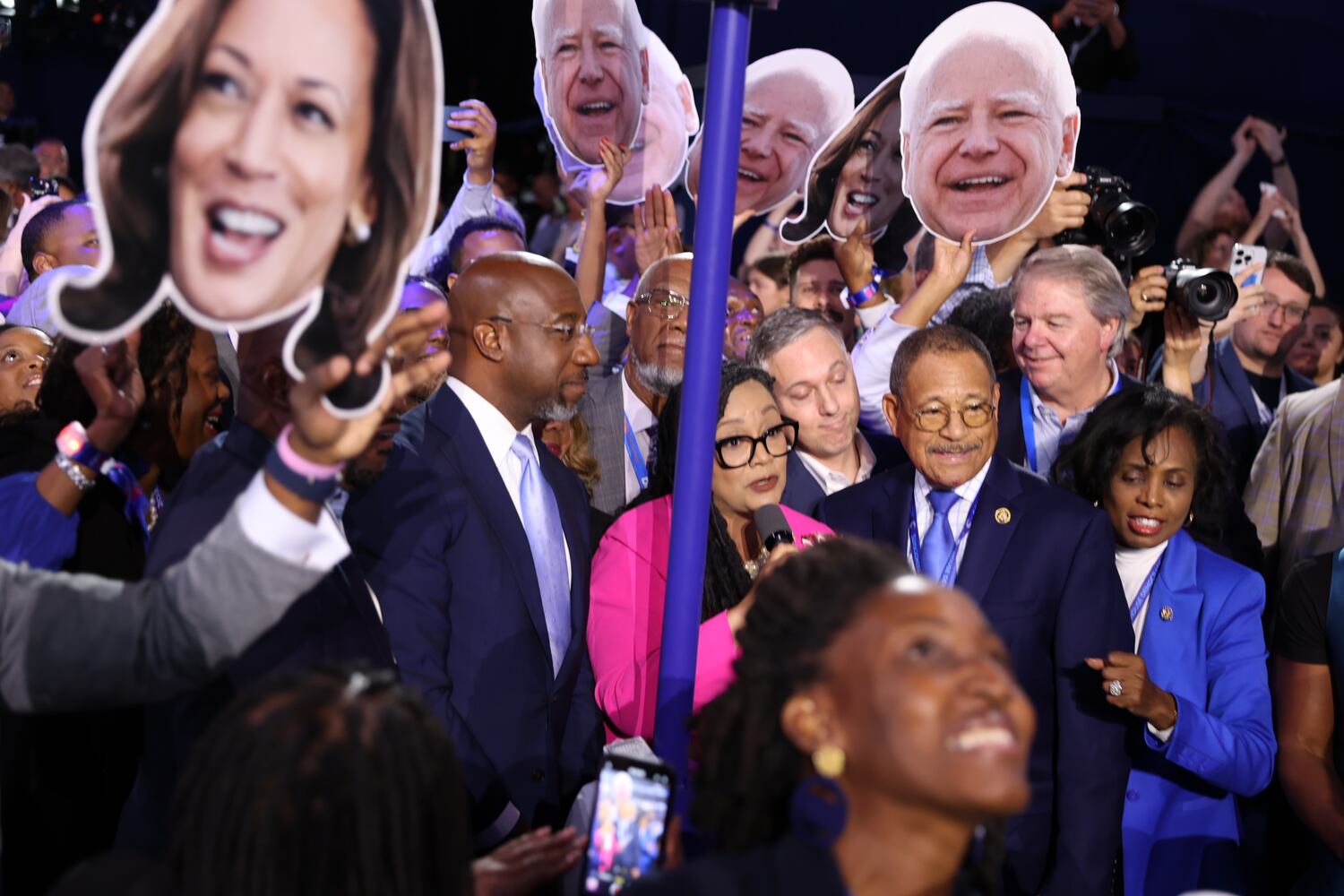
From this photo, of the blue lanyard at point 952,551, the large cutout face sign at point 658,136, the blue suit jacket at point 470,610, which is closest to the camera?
the blue suit jacket at point 470,610

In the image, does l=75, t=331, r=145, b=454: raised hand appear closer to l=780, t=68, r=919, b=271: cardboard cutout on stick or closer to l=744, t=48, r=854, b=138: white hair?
l=780, t=68, r=919, b=271: cardboard cutout on stick

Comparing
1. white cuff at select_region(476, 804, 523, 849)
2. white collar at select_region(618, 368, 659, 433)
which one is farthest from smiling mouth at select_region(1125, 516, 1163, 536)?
white cuff at select_region(476, 804, 523, 849)

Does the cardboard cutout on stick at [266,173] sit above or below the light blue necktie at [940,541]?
above

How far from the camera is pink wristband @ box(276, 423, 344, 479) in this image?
6.36ft

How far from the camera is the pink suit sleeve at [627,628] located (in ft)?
9.46

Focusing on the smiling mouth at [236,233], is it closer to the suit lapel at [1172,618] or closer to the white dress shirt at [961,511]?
the white dress shirt at [961,511]

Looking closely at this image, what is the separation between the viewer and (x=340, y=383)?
2.02m

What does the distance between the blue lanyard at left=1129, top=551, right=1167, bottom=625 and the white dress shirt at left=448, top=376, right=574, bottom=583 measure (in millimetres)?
1358

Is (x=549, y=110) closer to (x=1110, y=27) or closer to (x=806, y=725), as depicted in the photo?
(x=806, y=725)

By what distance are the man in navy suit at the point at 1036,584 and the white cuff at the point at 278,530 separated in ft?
5.23

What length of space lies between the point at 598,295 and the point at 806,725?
3.14m

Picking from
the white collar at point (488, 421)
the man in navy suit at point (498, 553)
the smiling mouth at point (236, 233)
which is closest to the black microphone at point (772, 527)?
the man in navy suit at point (498, 553)

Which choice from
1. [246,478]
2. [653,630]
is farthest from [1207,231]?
[246,478]

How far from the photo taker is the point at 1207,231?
725cm
